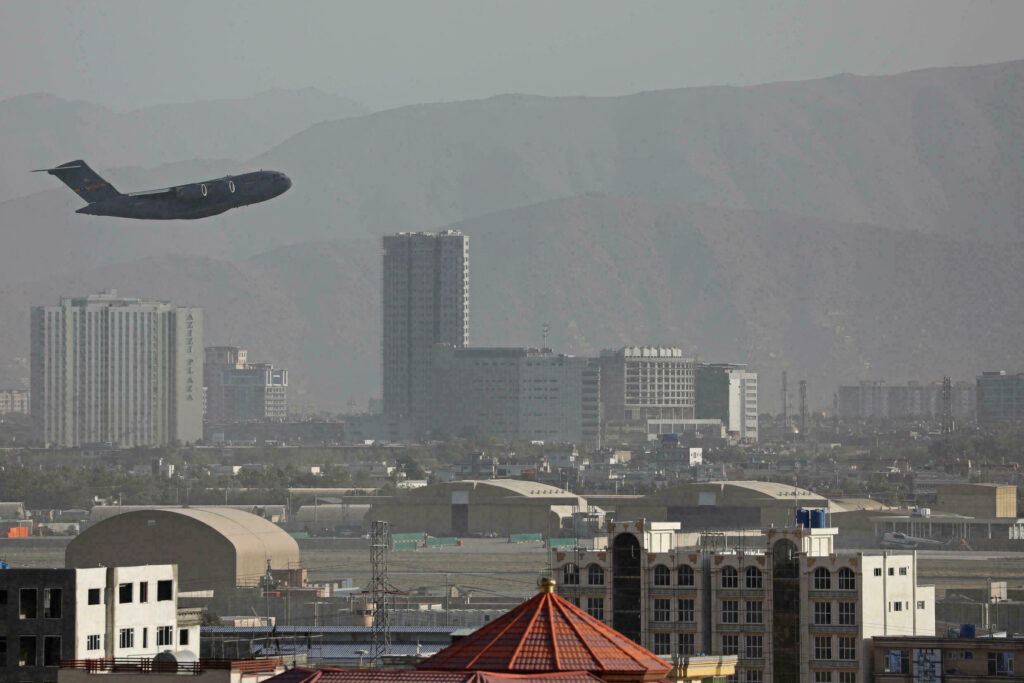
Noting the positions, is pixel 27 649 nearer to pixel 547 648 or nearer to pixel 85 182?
pixel 547 648

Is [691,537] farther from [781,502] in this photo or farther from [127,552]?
[781,502]

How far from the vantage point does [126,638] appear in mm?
61781

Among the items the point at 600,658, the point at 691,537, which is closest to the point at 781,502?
the point at 691,537

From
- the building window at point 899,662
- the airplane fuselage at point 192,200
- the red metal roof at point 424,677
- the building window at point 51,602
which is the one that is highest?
the airplane fuselage at point 192,200

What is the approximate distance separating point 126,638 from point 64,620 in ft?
7.78

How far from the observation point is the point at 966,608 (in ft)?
373

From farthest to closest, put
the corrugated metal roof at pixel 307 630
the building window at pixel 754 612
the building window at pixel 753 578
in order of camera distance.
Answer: the corrugated metal roof at pixel 307 630 → the building window at pixel 753 578 → the building window at pixel 754 612

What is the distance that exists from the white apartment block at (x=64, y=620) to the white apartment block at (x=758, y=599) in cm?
2261

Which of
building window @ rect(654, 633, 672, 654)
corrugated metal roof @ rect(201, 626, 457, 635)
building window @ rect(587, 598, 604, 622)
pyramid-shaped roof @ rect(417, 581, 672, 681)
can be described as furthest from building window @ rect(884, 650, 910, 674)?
pyramid-shaped roof @ rect(417, 581, 672, 681)

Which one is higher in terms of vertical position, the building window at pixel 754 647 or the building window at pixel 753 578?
the building window at pixel 753 578

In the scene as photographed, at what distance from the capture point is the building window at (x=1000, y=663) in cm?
7694

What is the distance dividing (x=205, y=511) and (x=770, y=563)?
70.2m

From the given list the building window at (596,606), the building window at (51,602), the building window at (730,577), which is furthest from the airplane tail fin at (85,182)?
the building window at (51,602)

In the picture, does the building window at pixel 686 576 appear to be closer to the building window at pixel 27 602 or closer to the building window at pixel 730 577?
the building window at pixel 730 577
